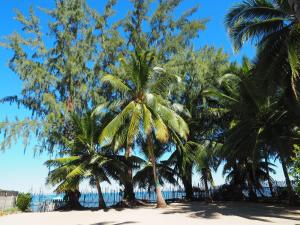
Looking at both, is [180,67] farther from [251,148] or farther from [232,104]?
[251,148]

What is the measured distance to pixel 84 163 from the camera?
791 inches

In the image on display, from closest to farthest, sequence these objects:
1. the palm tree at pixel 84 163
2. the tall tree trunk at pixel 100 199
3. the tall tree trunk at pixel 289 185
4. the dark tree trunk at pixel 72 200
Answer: the tall tree trunk at pixel 289 185, the palm tree at pixel 84 163, the tall tree trunk at pixel 100 199, the dark tree trunk at pixel 72 200

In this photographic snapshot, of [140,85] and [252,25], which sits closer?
[252,25]

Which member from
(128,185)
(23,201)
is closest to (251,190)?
(128,185)

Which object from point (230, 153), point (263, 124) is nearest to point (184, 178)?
point (230, 153)

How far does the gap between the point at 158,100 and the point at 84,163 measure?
583 centimetres

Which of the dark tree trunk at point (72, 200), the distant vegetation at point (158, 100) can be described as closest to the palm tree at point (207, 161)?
the distant vegetation at point (158, 100)

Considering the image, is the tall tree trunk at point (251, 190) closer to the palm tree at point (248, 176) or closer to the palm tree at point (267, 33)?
the palm tree at point (248, 176)

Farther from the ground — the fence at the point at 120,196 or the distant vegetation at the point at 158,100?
the distant vegetation at the point at 158,100

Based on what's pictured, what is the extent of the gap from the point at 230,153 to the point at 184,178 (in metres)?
7.31

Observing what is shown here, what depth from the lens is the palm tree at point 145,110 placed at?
18.0m

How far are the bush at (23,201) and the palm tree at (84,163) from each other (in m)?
3.21

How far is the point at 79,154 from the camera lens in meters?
21.2

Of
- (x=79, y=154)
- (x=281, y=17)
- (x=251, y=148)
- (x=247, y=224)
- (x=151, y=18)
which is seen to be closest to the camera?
(x=247, y=224)
